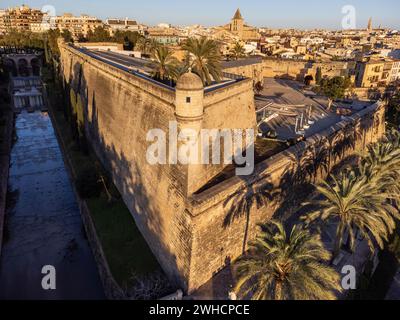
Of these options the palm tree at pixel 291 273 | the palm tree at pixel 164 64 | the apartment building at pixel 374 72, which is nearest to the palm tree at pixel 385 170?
the palm tree at pixel 291 273

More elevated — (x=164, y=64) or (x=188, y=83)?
(x=164, y=64)

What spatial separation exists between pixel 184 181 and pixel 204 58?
11.2m

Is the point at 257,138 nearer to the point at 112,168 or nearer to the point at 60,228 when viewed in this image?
the point at 112,168

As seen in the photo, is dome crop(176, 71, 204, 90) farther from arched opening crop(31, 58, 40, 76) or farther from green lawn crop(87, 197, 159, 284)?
Result: arched opening crop(31, 58, 40, 76)

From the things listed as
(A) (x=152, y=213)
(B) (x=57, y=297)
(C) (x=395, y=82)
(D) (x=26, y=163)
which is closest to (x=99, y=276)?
(B) (x=57, y=297)

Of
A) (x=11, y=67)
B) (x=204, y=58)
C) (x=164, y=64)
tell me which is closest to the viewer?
(x=204, y=58)

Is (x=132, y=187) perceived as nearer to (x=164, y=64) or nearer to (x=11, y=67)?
(x=164, y=64)

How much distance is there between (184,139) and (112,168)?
11715mm

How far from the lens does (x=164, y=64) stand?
22094mm

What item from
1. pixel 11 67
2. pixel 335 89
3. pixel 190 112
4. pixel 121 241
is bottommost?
pixel 121 241

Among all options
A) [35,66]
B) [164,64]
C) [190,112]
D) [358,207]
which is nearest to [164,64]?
[164,64]

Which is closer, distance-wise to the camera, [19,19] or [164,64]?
[164,64]

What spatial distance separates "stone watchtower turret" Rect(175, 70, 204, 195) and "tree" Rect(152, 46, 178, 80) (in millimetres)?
9175
